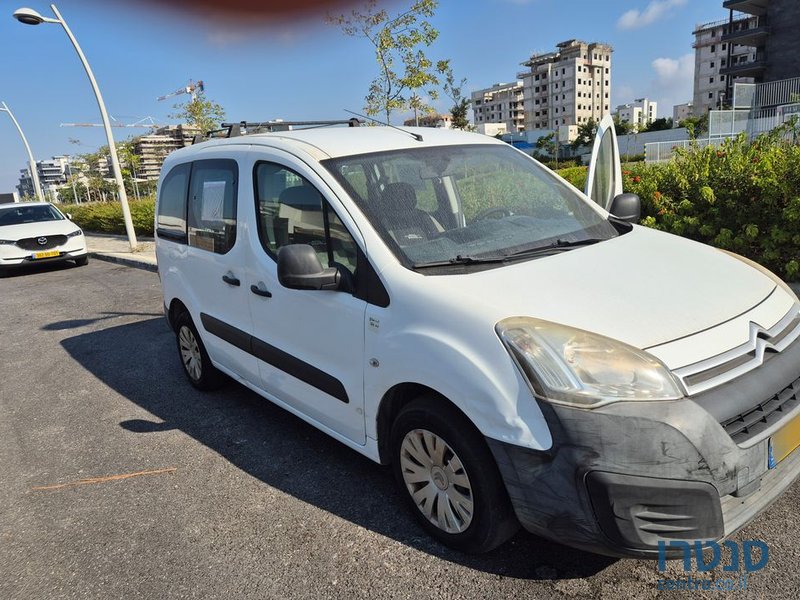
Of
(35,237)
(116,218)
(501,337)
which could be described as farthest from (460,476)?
(116,218)

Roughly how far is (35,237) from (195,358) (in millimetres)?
9875

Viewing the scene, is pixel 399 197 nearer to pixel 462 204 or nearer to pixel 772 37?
pixel 462 204

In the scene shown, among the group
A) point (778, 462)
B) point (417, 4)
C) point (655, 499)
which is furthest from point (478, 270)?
point (417, 4)

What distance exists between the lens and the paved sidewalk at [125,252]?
1224 centimetres

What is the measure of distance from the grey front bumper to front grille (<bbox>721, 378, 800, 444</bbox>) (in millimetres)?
22

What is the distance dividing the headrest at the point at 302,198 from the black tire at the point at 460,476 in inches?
45.0

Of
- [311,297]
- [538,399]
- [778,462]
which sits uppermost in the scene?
[311,297]

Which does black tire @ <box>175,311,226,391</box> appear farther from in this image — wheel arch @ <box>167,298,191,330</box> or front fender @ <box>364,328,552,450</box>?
front fender @ <box>364,328,552,450</box>

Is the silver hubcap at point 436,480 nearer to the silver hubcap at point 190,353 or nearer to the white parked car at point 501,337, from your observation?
the white parked car at point 501,337

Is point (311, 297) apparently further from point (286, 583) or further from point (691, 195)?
point (691, 195)

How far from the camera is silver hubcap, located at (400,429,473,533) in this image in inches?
92.7

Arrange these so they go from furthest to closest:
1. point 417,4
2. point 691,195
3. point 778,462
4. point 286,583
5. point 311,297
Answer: point 417,4 < point 691,195 < point 311,297 < point 286,583 < point 778,462

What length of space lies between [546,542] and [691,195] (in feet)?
15.5

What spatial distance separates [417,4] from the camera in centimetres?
971
